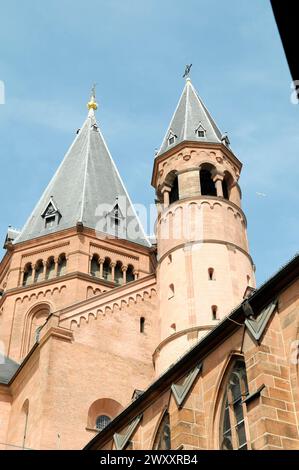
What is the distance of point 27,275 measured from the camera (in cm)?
4159

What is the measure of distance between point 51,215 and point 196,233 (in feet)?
52.0

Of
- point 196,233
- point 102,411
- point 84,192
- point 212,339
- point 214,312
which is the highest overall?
point 84,192

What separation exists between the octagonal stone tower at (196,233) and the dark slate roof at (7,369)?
7832 millimetres

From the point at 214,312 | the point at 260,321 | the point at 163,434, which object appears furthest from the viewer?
the point at 214,312

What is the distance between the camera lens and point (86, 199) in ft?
151

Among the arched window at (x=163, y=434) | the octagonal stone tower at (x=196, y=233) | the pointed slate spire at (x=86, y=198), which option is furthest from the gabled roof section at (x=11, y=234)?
the arched window at (x=163, y=434)

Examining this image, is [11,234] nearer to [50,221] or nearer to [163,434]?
[50,221]

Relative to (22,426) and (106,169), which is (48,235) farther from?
(22,426)

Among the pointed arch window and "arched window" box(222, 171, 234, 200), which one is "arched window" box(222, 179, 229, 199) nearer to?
"arched window" box(222, 171, 234, 200)

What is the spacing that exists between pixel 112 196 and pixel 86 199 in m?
2.59

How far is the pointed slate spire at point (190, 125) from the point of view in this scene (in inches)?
1439

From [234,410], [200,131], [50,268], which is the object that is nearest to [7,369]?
[50,268]

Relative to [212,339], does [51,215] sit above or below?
above
